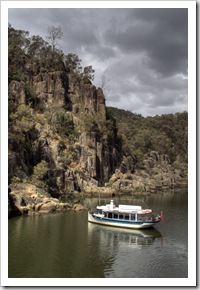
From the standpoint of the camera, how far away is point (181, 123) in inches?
5792

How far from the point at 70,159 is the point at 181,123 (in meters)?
88.2

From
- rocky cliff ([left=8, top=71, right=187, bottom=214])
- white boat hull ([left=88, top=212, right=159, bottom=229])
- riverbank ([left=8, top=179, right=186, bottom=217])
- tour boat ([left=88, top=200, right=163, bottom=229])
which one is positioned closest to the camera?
white boat hull ([left=88, top=212, right=159, bottom=229])

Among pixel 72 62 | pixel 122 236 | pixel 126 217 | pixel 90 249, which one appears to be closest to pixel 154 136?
pixel 72 62

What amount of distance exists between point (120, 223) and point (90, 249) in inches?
399

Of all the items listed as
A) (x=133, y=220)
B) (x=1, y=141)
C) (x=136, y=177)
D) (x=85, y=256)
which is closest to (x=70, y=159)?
(x=136, y=177)

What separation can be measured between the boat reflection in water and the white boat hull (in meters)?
0.43

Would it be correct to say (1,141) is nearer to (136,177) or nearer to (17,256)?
(17,256)

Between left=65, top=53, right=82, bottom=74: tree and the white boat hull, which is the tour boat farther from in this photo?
left=65, top=53, right=82, bottom=74: tree

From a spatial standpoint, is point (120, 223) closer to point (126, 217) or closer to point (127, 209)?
point (126, 217)

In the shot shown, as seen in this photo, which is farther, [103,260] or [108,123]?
[108,123]

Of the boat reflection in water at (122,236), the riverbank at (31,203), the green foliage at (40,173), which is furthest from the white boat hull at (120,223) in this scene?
the green foliage at (40,173)

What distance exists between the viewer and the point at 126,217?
39000 mm


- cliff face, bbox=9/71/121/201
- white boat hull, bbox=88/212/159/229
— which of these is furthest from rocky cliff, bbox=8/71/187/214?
white boat hull, bbox=88/212/159/229

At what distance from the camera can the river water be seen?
23719 millimetres
